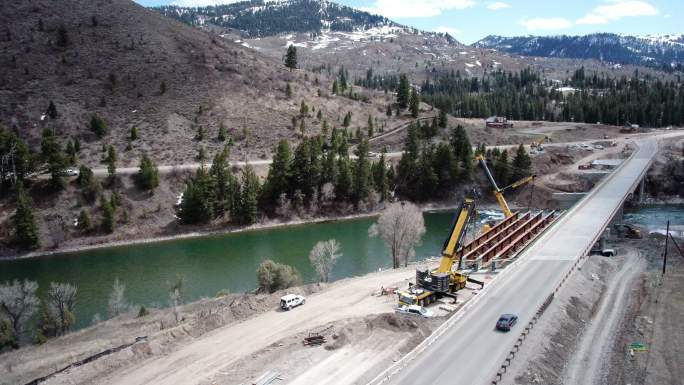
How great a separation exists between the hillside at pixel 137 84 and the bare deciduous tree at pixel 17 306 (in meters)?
47.6

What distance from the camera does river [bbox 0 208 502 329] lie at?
5006 cm

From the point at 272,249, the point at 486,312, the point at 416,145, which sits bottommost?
the point at 272,249

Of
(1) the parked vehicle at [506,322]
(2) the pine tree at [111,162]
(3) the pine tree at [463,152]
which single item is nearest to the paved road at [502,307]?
(1) the parked vehicle at [506,322]

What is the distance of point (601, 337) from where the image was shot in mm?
32188

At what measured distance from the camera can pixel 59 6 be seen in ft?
390

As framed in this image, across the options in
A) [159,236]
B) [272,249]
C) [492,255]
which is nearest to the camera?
[492,255]

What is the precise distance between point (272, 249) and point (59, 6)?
3748 inches

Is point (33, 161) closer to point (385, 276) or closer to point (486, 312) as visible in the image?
point (385, 276)

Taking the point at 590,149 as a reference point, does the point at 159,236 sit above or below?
below

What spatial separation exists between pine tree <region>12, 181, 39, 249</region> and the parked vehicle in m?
60.4

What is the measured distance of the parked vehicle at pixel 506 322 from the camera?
27.7 metres

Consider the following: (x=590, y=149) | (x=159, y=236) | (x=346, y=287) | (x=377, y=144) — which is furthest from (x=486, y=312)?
(x=590, y=149)

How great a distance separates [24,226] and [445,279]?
56.2 meters

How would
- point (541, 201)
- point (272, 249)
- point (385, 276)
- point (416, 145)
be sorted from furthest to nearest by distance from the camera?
point (416, 145), point (541, 201), point (272, 249), point (385, 276)
